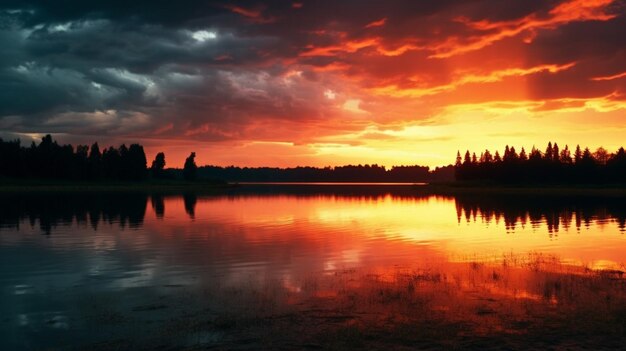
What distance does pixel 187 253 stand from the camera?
137 feet

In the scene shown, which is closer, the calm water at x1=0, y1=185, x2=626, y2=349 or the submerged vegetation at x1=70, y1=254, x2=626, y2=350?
the submerged vegetation at x1=70, y1=254, x2=626, y2=350

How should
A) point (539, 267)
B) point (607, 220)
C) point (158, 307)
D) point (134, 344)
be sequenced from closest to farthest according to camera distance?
point (134, 344) < point (158, 307) < point (539, 267) < point (607, 220)

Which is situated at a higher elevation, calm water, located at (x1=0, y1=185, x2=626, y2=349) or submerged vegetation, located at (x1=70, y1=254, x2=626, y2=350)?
submerged vegetation, located at (x1=70, y1=254, x2=626, y2=350)

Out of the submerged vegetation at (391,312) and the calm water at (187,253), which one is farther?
the calm water at (187,253)

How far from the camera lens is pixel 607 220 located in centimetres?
7156

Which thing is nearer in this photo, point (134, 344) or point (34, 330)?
point (134, 344)

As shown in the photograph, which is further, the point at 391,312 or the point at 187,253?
the point at 187,253

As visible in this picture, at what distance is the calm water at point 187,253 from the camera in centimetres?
2208

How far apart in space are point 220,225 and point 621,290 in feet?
168

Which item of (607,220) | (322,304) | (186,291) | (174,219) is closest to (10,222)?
(174,219)

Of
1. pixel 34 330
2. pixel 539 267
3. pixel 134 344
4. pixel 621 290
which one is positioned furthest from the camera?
pixel 539 267

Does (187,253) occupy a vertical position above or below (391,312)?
below

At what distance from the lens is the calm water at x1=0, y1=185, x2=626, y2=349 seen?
72.4 feet

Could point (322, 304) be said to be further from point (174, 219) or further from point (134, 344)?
point (174, 219)
